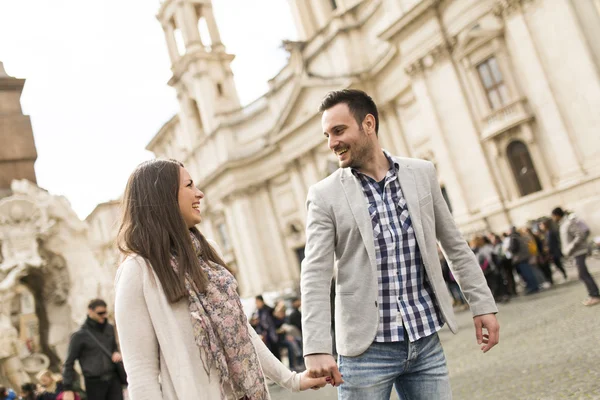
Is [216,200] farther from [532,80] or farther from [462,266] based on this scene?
[462,266]

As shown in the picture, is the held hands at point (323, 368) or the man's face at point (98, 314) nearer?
the held hands at point (323, 368)

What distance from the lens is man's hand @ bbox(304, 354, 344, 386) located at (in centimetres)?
214

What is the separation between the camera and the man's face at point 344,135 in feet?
8.07

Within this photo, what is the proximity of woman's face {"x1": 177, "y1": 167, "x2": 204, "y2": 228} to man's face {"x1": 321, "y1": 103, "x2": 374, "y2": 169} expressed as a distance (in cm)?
63

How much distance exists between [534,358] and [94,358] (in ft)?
13.9

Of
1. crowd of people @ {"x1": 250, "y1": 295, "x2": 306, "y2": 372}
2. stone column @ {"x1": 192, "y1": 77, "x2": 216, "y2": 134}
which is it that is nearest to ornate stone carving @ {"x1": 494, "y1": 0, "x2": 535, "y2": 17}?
crowd of people @ {"x1": 250, "y1": 295, "x2": 306, "y2": 372}

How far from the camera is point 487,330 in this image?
249 centimetres

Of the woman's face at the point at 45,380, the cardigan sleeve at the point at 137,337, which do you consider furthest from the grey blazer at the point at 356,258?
the woman's face at the point at 45,380

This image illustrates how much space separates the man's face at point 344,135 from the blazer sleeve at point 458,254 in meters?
0.38

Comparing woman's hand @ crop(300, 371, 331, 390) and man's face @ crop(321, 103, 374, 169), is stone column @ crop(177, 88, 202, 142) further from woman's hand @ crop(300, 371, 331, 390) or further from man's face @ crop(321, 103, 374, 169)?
woman's hand @ crop(300, 371, 331, 390)

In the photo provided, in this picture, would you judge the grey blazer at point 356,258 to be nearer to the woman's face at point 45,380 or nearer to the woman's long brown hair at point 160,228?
the woman's long brown hair at point 160,228

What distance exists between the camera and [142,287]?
77.8 inches

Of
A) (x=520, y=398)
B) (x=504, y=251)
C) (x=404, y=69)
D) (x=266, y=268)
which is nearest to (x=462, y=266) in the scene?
(x=520, y=398)

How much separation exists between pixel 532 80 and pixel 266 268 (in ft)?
65.8
